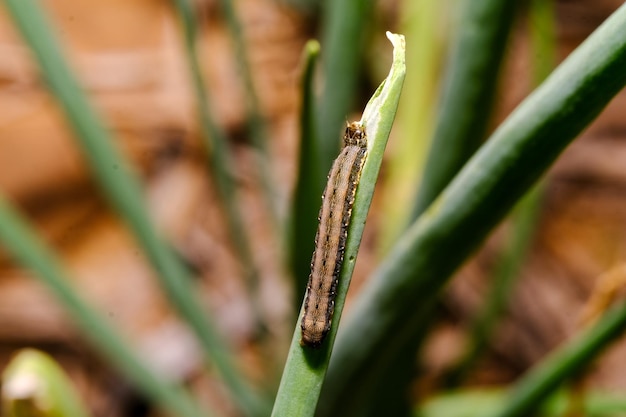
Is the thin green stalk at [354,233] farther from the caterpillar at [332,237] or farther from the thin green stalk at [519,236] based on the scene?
the thin green stalk at [519,236]

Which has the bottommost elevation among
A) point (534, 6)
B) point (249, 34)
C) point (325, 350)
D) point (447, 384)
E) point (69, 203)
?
point (325, 350)

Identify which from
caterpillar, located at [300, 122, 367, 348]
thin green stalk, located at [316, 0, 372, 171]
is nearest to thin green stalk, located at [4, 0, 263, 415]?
thin green stalk, located at [316, 0, 372, 171]

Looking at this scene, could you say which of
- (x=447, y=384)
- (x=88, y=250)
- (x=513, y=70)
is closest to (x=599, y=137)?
(x=513, y=70)

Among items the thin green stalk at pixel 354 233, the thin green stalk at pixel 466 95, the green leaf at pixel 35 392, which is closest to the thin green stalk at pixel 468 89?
the thin green stalk at pixel 466 95

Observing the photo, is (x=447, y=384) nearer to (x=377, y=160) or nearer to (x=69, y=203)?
(x=377, y=160)

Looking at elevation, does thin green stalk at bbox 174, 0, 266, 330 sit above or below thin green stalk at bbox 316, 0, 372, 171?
above

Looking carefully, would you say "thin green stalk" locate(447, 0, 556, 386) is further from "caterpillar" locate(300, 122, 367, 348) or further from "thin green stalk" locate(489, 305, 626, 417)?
"caterpillar" locate(300, 122, 367, 348)

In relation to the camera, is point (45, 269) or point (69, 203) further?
point (69, 203)
